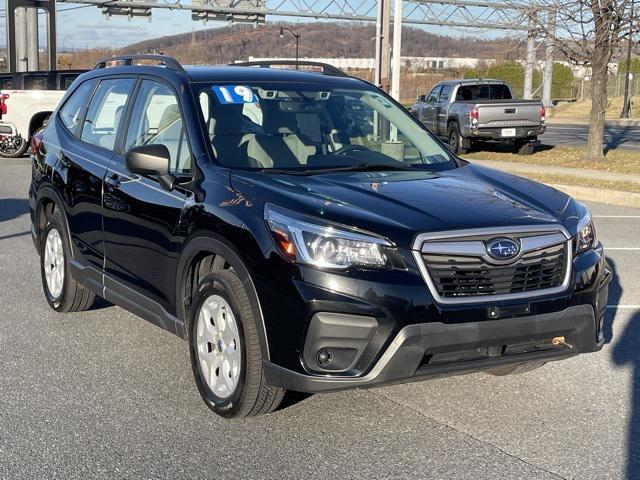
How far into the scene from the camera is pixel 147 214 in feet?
17.6

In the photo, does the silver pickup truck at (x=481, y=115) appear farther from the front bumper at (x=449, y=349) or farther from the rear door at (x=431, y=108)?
the front bumper at (x=449, y=349)

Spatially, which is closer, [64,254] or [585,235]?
[585,235]

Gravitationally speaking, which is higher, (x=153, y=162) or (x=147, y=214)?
(x=153, y=162)

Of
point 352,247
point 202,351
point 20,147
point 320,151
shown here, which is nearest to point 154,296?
point 202,351

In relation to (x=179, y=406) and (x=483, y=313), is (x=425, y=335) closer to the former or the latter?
(x=483, y=313)

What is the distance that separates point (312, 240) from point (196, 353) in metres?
1.11

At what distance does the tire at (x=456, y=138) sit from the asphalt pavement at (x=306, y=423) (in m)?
17.2

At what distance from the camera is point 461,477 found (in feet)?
13.2

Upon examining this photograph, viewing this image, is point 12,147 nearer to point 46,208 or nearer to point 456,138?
point 456,138

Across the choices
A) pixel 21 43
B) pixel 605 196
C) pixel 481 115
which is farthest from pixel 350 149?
pixel 21 43

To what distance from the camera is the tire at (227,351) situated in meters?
4.42

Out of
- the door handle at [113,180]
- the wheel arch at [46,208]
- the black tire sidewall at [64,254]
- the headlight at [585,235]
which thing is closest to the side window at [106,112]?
the door handle at [113,180]

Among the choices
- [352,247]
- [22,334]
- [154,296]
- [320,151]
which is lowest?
[22,334]

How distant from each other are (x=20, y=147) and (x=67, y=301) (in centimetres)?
1537
